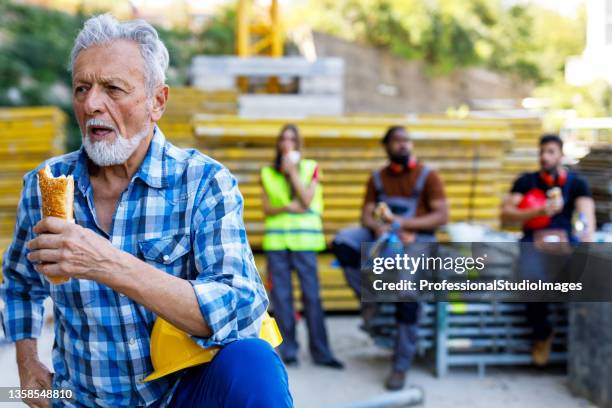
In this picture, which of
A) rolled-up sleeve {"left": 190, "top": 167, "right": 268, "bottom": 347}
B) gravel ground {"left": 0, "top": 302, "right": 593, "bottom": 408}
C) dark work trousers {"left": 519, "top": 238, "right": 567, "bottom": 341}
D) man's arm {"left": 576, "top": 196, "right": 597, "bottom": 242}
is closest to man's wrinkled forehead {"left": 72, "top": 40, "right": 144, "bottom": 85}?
rolled-up sleeve {"left": 190, "top": 167, "right": 268, "bottom": 347}

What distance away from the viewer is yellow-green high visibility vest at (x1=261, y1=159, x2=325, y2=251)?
6312 mm

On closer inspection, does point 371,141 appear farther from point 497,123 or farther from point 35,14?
point 35,14

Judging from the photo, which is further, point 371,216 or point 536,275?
point 371,216

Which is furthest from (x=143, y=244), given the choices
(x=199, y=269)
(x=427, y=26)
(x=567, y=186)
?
(x=427, y=26)

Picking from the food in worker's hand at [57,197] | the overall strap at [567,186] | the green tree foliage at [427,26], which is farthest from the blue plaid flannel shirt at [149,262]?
the green tree foliage at [427,26]

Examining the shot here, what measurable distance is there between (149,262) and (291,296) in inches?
163

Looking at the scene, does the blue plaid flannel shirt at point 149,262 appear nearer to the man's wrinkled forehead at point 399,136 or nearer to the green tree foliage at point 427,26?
the man's wrinkled forehead at point 399,136

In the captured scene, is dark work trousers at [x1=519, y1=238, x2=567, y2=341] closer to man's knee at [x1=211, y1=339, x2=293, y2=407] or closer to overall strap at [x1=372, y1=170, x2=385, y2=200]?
overall strap at [x1=372, y1=170, x2=385, y2=200]

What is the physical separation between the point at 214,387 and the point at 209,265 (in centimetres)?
33

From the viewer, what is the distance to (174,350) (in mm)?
2154

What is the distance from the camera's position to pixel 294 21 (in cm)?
3703

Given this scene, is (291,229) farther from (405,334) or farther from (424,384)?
(424,384)

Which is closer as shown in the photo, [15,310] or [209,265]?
[209,265]

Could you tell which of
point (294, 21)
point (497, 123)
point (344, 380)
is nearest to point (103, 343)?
point (344, 380)
